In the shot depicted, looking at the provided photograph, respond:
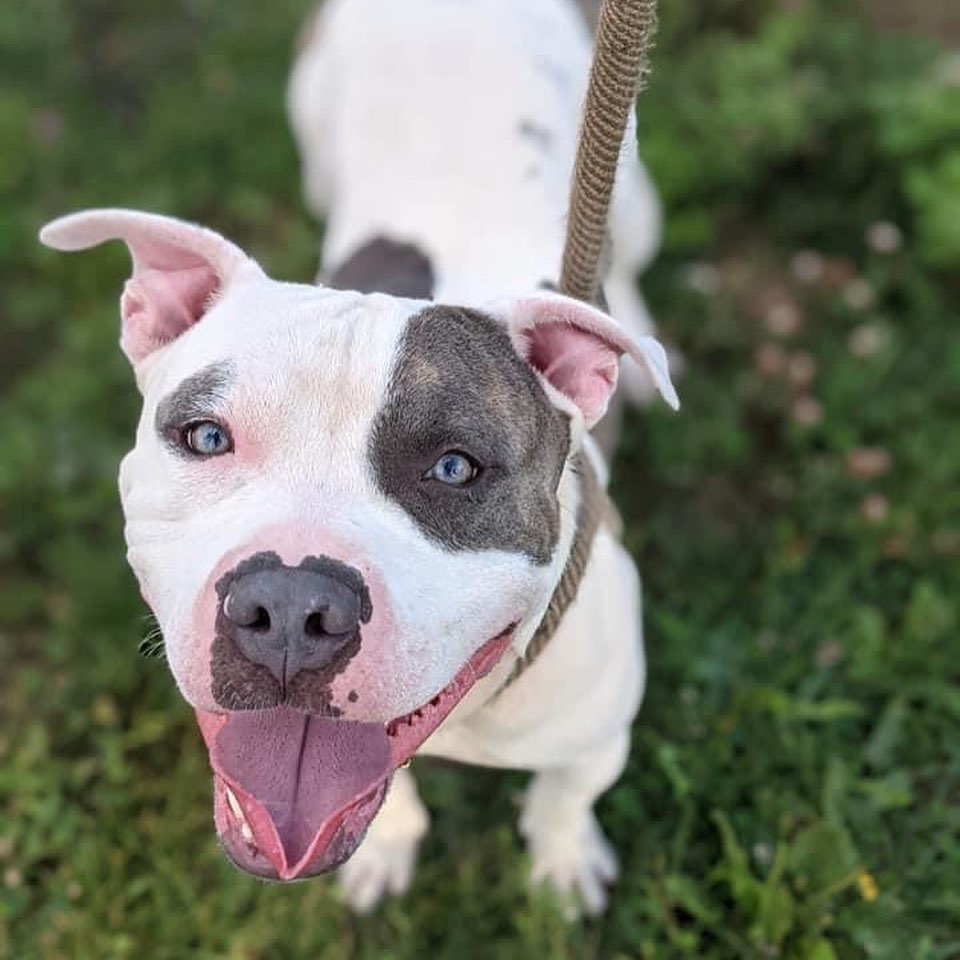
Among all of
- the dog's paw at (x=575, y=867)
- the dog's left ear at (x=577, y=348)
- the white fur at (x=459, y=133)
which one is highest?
the dog's left ear at (x=577, y=348)

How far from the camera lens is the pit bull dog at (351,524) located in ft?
5.75

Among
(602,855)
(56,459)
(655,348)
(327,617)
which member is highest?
(655,348)

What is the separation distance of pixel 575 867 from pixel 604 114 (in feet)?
6.35

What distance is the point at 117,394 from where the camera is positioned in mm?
4344

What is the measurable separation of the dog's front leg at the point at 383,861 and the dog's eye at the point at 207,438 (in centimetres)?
142

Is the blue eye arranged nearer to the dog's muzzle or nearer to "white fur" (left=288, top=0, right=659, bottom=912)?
the dog's muzzle

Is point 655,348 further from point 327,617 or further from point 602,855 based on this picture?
point 602,855

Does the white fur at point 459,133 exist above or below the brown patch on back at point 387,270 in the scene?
above

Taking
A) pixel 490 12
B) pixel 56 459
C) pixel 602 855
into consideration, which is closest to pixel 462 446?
pixel 602 855

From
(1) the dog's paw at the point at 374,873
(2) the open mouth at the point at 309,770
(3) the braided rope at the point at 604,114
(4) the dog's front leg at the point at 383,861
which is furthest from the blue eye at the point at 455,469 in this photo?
(1) the dog's paw at the point at 374,873

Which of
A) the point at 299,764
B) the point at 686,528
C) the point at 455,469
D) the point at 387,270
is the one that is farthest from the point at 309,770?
the point at 686,528

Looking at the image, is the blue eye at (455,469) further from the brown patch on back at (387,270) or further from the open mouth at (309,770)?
the brown patch on back at (387,270)

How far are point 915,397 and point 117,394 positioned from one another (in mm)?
2829

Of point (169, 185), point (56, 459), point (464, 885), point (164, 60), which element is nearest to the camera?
point (464, 885)
